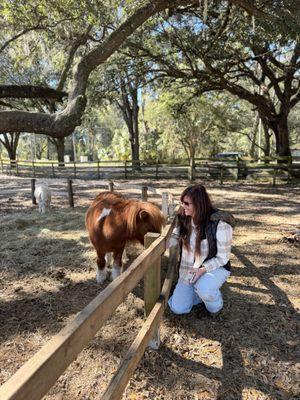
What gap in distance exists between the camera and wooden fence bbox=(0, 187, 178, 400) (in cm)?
109

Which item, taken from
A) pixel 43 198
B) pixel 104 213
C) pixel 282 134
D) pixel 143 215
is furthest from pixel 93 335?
pixel 282 134

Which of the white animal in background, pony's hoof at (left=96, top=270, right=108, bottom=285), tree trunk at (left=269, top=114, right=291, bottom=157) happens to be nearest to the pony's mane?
pony's hoof at (left=96, top=270, right=108, bottom=285)

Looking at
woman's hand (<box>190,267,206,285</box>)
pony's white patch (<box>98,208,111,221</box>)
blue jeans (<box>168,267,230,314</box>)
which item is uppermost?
pony's white patch (<box>98,208,111,221</box>)

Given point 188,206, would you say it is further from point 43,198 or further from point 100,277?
point 43,198

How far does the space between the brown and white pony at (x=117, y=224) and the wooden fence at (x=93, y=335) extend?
0.54m

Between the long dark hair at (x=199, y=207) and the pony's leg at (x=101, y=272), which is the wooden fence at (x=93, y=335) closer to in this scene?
the long dark hair at (x=199, y=207)

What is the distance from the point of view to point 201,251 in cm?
331

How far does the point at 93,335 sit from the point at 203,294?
1.85m

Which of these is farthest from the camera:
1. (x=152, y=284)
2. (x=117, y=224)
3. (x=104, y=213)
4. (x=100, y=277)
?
(x=100, y=277)

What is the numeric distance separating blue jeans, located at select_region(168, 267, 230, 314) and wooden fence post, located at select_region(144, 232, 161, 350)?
53 cm

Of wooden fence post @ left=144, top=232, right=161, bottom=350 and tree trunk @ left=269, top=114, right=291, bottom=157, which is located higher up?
tree trunk @ left=269, top=114, right=291, bottom=157

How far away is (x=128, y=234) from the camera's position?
384cm

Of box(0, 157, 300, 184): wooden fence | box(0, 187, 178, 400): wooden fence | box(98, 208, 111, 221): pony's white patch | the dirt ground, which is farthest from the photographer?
box(0, 157, 300, 184): wooden fence

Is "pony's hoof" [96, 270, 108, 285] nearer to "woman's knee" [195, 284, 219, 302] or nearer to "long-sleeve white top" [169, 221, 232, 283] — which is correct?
"long-sleeve white top" [169, 221, 232, 283]
